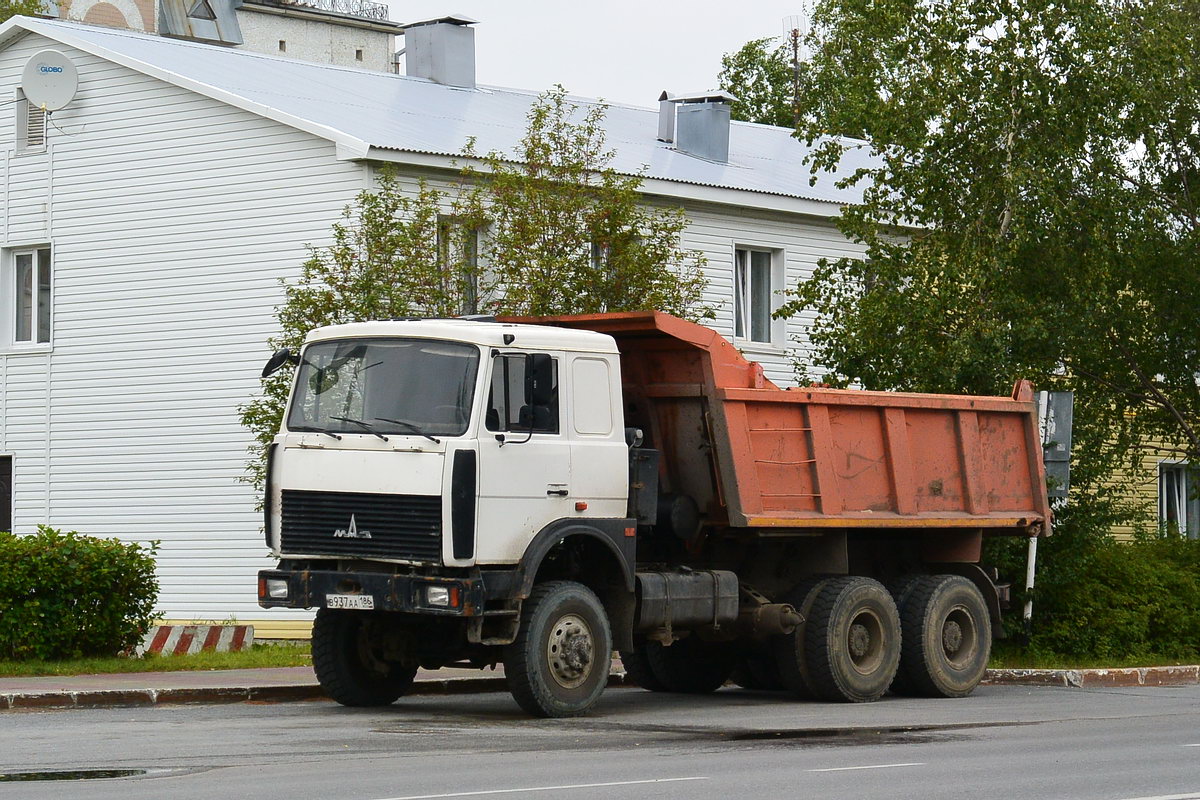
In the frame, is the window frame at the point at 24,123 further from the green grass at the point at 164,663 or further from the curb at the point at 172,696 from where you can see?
the curb at the point at 172,696

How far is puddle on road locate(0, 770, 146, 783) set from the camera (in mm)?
10859

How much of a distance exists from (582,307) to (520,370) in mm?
5593

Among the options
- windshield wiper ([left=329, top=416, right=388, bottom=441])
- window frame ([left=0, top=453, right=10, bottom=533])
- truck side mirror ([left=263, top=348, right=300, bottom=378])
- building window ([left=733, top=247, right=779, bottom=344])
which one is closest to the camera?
windshield wiper ([left=329, top=416, right=388, bottom=441])

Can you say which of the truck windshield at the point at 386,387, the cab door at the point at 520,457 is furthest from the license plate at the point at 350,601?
the truck windshield at the point at 386,387

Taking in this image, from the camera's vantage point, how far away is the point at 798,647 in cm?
1681

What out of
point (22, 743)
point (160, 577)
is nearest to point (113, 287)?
point (160, 577)

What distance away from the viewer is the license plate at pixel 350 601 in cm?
1448

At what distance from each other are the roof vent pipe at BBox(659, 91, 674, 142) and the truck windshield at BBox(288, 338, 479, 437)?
18113 millimetres

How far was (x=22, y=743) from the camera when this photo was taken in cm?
1290

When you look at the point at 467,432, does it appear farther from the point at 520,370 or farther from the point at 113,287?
the point at 113,287

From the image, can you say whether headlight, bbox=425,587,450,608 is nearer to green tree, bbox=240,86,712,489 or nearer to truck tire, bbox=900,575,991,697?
truck tire, bbox=900,575,991,697

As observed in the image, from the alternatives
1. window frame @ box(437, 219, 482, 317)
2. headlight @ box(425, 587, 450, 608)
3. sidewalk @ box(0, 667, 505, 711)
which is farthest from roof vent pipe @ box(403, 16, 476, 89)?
headlight @ box(425, 587, 450, 608)

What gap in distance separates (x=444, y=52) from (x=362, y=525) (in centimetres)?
1864

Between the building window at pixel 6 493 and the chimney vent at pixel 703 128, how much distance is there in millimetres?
11365
